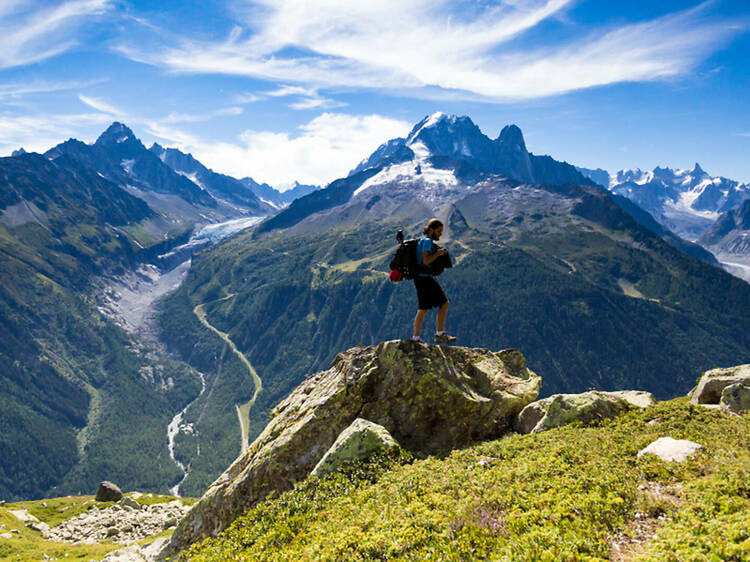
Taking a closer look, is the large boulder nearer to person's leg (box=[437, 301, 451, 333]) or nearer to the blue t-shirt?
person's leg (box=[437, 301, 451, 333])

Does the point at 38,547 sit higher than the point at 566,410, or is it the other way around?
the point at 566,410

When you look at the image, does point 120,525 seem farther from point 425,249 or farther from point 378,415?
point 425,249

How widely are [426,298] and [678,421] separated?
12.2 meters

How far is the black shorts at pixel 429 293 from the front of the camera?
67.5ft

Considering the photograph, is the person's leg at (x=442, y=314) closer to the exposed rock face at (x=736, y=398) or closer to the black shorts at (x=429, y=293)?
the black shorts at (x=429, y=293)

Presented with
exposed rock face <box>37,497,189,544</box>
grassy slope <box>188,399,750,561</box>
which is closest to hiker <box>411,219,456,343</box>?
grassy slope <box>188,399,750,561</box>

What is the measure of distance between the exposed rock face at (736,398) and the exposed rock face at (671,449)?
6295mm

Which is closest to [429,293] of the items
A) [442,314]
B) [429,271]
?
[429,271]

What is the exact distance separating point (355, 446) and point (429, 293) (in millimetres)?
8053

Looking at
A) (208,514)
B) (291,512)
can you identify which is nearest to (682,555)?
(291,512)

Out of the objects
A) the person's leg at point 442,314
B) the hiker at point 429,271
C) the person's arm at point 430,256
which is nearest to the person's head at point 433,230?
the hiker at point 429,271

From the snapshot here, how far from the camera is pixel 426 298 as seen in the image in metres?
20.9

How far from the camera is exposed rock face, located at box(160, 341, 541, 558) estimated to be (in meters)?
19.4

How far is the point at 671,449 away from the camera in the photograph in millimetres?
14461
